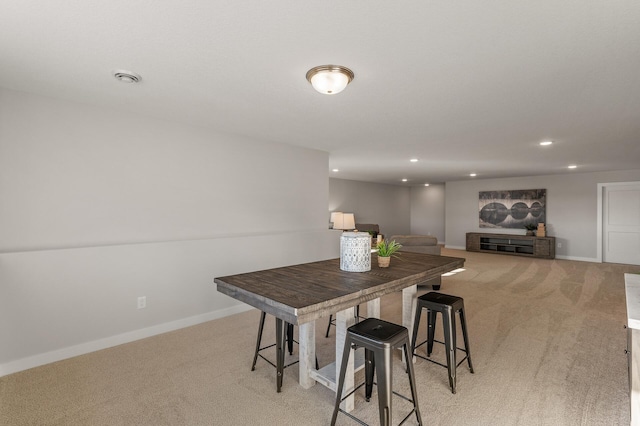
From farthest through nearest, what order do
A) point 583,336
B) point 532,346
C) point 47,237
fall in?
1. point 583,336
2. point 532,346
3. point 47,237

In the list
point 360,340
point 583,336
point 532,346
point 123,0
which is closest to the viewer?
point 123,0

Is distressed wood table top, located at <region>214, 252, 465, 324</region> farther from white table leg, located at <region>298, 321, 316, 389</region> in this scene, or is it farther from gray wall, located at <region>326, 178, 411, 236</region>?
gray wall, located at <region>326, 178, 411, 236</region>

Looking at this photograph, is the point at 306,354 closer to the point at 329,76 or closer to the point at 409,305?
the point at 409,305

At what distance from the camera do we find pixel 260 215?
425 cm

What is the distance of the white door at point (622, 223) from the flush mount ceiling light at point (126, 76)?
31.0ft

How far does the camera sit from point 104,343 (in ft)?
9.53

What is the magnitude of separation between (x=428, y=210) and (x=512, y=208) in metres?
3.12

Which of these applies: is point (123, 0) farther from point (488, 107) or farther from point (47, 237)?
point (488, 107)

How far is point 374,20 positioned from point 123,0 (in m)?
1.19

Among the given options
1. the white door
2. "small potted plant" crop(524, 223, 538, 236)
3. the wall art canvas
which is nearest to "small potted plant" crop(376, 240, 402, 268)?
"small potted plant" crop(524, 223, 538, 236)

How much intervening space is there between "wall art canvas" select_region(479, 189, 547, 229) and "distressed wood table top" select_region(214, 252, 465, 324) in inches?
285

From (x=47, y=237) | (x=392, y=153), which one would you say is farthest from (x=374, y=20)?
(x=392, y=153)

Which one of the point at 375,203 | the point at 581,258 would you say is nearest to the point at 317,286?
the point at 581,258

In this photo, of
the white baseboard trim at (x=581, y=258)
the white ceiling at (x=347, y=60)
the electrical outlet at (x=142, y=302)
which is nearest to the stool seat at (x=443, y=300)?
the white ceiling at (x=347, y=60)
